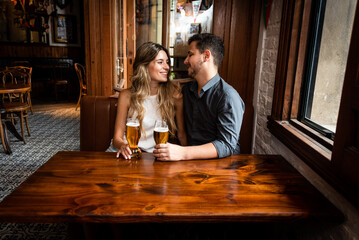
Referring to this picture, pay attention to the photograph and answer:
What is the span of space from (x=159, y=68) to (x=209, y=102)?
18.8 inches

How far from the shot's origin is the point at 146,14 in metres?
4.05

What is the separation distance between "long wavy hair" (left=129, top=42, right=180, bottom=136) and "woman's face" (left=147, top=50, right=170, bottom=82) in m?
0.03

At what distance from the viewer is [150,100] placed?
6.75 feet

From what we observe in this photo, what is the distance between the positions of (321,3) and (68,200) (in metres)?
1.68

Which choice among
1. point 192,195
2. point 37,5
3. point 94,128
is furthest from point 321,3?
point 37,5

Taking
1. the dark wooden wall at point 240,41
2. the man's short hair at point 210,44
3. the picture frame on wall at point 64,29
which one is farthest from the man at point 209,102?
the picture frame on wall at point 64,29

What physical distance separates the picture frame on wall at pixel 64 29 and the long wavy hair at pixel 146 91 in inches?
279

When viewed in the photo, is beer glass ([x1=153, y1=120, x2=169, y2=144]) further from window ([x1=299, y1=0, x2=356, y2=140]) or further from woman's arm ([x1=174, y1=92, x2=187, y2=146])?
window ([x1=299, y1=0, x2=356, y2=140])

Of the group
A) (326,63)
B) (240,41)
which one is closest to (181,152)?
(326,63)

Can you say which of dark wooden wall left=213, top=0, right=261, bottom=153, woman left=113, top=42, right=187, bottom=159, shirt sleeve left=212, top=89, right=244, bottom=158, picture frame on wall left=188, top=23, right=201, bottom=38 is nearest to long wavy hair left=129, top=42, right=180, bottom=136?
woman left=113, top=42, right=187, bottom=159

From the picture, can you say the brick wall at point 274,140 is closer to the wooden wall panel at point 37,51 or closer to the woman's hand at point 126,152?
the woman's hand at point 126,152

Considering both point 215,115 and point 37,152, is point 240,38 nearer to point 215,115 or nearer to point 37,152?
point 215,115

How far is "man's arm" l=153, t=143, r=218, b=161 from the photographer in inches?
54.1

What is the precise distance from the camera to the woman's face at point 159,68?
200cm
